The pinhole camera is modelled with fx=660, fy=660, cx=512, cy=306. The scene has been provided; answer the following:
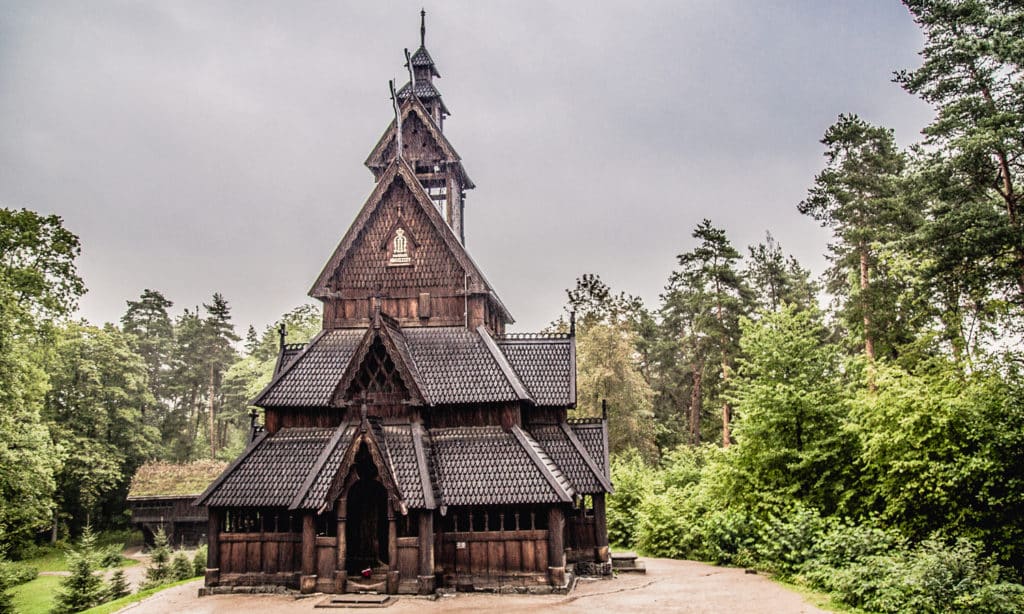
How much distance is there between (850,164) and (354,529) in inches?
963

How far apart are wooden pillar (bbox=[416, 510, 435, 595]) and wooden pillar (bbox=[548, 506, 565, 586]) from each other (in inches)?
108

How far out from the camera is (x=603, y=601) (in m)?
14.4

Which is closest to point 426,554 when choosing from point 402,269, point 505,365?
point 505,365

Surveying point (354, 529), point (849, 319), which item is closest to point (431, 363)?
point (354, 529)

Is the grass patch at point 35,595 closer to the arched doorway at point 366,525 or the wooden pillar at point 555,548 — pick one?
the arched doorway at point 366,525

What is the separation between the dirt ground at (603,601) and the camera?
13.5 m

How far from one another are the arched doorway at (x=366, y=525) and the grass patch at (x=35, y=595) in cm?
1054

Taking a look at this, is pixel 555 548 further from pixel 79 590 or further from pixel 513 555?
pixel 79 590

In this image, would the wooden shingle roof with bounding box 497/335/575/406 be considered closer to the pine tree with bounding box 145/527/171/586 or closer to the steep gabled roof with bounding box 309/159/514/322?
the steep gabled roof with bounding box 309/159/514/322

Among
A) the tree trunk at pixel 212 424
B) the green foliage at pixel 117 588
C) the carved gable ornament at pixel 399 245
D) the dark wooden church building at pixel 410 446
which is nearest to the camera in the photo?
the dark wooden church building at pixel 410 446

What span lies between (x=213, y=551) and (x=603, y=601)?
953cm

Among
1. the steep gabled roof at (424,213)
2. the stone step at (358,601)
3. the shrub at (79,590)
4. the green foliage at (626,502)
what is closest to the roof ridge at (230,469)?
the stone step at (358,601)

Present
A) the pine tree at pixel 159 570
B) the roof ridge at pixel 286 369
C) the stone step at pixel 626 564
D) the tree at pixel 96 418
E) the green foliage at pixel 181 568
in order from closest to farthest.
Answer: the roof ridge at pixel 286 369 < the stone step at pixel 626 564 < the pine tree at pixel 159 570 < the green foliage at pixel 181 568 < the tree at pixel 96 418

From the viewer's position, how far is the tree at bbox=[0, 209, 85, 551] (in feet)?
70.6
